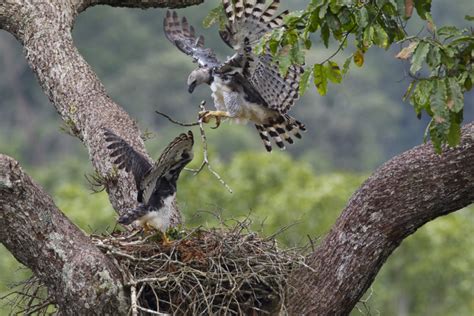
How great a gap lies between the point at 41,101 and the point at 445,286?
27463 mm

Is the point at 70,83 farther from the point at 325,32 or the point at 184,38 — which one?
the point at 325,32

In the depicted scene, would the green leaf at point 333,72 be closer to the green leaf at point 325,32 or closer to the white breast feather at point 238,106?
the green leaf at point 325,32

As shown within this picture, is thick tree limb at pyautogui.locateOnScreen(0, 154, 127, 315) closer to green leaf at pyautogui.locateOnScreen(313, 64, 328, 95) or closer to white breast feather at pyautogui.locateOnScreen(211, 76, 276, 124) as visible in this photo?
green leaf at pyautogui.locateOnScreen(313, 64, 328, 95)

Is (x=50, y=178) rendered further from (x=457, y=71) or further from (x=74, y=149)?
(x=457, y=71)

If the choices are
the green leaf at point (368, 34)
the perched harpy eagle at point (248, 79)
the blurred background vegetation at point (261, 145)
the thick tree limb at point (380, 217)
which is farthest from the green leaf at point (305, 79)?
the blurred background vegetation at point (261, 145)

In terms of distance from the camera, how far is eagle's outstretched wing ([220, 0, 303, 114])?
6918 mm

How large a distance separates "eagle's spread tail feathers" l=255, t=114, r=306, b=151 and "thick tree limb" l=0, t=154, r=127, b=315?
2.48m

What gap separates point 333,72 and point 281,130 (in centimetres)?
274

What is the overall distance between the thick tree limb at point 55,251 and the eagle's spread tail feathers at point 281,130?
8.12 ft

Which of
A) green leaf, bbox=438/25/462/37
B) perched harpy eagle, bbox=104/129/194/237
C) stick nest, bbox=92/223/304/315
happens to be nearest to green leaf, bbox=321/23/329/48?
green leaf, bbox=438/25/462/37

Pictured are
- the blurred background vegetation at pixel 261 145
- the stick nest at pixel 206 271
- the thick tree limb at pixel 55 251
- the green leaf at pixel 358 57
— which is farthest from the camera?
the blurred background vegetation at pixel 261 145

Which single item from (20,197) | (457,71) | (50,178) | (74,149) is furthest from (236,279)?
(74,149)

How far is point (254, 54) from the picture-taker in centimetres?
683

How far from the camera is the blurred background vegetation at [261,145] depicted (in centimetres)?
2647
